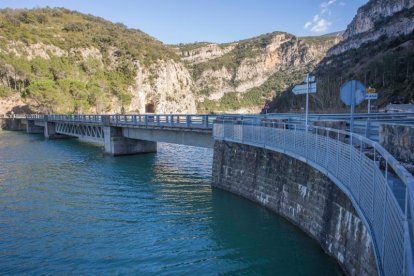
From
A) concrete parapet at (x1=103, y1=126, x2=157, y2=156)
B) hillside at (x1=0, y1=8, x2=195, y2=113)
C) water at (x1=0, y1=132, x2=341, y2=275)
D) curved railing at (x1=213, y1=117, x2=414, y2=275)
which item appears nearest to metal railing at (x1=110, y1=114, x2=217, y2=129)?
concrete parapet at (x1=103, y1=126, x2=157, y2=156)

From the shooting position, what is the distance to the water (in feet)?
36.0

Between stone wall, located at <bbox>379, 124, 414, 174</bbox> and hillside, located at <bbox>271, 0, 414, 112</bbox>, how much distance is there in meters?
49.9

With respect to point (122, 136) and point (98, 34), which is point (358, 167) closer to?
point (122, 136)

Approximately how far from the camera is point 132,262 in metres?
11.1

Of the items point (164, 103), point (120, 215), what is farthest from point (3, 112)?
point (120, 215)

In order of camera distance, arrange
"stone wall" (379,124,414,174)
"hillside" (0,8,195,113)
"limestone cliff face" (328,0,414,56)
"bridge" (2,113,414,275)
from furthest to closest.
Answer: "limestone cliff face" (328,0,414,56)
"hillside" (0,8,195,113)
"stone wall" (379,124,414,174)
"bridge" (2,113,414,275)

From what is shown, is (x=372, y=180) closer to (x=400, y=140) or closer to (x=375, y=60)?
(x=400, y=140)

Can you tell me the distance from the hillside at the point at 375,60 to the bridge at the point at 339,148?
38165mm

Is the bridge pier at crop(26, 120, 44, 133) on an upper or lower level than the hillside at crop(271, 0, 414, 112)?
lower

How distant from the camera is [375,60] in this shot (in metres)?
90.3

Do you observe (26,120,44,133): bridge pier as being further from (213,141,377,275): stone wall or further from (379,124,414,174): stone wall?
(379,124,414,174): stone wall

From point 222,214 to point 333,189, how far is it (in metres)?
6.15

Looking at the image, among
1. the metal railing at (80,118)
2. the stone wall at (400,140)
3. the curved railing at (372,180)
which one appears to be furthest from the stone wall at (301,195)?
the metal railing at (80,118)

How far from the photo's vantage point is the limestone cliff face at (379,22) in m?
118
